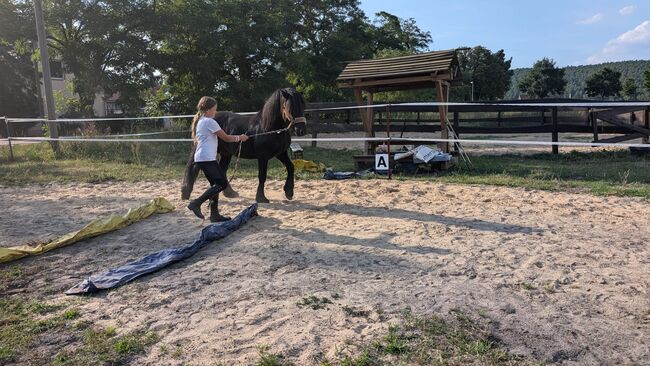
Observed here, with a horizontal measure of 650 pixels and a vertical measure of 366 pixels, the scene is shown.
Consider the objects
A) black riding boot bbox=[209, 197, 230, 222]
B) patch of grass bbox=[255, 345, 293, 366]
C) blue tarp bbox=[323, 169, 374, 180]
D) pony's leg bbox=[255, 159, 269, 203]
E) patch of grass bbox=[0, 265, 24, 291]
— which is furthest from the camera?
blue tarp bbox=[323, 169, 374, 180]

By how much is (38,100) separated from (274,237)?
31.9 metres

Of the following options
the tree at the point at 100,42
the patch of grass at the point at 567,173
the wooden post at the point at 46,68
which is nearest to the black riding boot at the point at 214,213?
the patch of grass at the point at 567,173

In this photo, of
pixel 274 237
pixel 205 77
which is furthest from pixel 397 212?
pixel 205 77

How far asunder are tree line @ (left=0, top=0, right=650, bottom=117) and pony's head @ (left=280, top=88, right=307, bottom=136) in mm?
7362

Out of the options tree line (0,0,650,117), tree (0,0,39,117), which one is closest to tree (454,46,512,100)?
tree line (0,0,650,117)

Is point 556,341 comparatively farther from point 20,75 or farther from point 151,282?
point 20,75

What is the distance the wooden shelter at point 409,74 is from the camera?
32.2ft

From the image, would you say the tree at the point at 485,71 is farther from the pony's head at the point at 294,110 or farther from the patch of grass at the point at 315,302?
the patch of grass at the point at 315,302

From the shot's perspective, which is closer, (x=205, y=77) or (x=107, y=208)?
(x=107, y=208)

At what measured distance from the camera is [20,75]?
3086cm

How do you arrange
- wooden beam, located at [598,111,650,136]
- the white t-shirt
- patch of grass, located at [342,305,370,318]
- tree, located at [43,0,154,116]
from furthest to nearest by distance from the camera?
tree, located at [43,0,154,116]
wooden beam, located at [598,111,650,136]
the white t-shirt
patch of grass, located at [342,305,370,318]

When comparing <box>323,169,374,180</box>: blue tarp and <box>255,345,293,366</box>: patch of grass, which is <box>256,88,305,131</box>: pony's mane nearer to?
<box>323,169,374,180</box>: blue tarp

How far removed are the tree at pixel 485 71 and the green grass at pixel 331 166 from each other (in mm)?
51379

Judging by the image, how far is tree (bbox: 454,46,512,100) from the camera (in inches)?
2377
